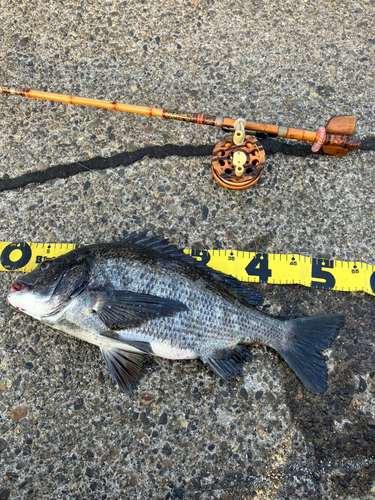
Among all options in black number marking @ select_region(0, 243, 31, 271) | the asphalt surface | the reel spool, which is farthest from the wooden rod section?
black number marking @ select_region(0, 243, 31, 271)

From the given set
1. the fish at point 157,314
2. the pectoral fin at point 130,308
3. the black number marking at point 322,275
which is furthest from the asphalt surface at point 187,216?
the pectoral fin at point 130,308

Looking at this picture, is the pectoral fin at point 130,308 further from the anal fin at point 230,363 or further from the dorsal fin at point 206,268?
the anal fin at point 230,363

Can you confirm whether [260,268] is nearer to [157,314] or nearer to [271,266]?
[271,266]

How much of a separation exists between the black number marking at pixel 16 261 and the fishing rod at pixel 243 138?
4.28 ft

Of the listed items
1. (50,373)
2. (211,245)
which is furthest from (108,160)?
(50,373)

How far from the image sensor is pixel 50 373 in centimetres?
277

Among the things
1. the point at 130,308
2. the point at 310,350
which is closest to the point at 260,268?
the point at 310,350

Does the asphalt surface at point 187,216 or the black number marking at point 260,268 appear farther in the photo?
the black number marking at point 260,268

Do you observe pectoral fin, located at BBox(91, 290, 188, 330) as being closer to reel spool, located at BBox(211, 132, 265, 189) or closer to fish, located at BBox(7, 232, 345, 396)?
fish, located at BBox(7, 232, 345, 396)

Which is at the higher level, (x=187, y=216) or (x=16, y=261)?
(x=187, y=216)

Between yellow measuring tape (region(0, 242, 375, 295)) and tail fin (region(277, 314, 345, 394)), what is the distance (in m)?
0.39

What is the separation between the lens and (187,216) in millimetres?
3150

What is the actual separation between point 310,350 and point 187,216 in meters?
1.48

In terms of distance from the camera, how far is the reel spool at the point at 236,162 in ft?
9.95
